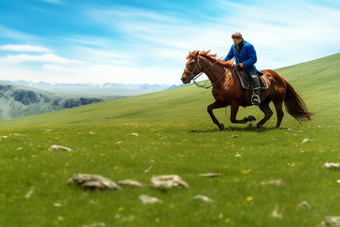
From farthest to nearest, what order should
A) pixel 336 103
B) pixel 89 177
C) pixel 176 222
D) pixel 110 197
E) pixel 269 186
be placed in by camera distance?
pixel 336 103 < pixel 269 186 < pixel 89 177 < pixel 110 197 < pixel 176 222

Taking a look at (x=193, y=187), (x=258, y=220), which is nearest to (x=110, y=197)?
(x=193, y=187)

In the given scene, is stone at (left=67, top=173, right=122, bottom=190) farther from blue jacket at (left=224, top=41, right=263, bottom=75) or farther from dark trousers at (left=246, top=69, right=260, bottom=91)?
dark trousers at (left=246, top=69, right=260, bottom=91)

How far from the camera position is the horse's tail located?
2078 centimetres

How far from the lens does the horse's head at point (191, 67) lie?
17047mm

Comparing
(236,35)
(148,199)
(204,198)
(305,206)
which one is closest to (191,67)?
(236,35)

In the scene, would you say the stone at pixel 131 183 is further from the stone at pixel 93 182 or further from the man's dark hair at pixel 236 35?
the man's dark hair at pixel 236 35

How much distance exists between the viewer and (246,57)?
59.5 feet

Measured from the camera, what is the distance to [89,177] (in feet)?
25.6

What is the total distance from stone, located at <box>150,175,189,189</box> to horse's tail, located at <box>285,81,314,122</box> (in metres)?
16.0

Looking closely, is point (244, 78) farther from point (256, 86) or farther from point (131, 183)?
point (131, 183)

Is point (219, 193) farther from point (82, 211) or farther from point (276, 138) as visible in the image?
point (276, 138)

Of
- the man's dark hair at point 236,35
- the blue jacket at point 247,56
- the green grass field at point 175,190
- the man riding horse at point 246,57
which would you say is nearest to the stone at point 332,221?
the green grass field at point 175,190

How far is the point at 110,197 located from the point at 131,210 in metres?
0.88

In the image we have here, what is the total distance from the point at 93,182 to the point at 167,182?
2.16m
